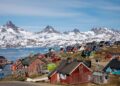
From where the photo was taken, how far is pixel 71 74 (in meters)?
61.8

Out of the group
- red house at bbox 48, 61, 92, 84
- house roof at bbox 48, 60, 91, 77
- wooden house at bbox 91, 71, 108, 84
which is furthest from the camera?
wooden house at bbox 91, 71, 108, 84

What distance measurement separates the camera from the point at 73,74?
62.2m

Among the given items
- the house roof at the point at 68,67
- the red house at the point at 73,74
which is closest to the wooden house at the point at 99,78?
the red house at the point at 73,74

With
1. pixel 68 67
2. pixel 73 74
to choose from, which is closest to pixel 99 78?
pixel 73 74

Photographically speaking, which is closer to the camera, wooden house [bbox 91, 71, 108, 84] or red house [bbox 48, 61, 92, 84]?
red house [bbox 48, 61, 92, 84]

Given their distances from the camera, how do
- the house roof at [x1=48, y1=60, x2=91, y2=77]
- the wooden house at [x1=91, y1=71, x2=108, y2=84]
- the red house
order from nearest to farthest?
the house roof at [x1=48, y1=60, x2=91, y2=77], the red house, the wooden house at [x1=91, y1=71, x2=108, y2=84]

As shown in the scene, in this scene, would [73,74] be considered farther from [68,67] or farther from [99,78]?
[99,78]

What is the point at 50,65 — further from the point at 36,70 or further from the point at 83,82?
the point at 83,82

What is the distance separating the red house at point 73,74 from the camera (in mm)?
61906

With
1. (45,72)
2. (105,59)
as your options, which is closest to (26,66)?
(45,72)

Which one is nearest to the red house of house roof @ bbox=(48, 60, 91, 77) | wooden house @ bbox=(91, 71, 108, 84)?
house roof @ bbox=(48, 60, 91, 77)

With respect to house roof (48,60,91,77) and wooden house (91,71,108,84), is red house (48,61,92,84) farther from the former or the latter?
wooden house (91,71,108,84)

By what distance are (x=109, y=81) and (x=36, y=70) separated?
32749mm

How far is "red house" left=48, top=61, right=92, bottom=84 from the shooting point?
6191cm
